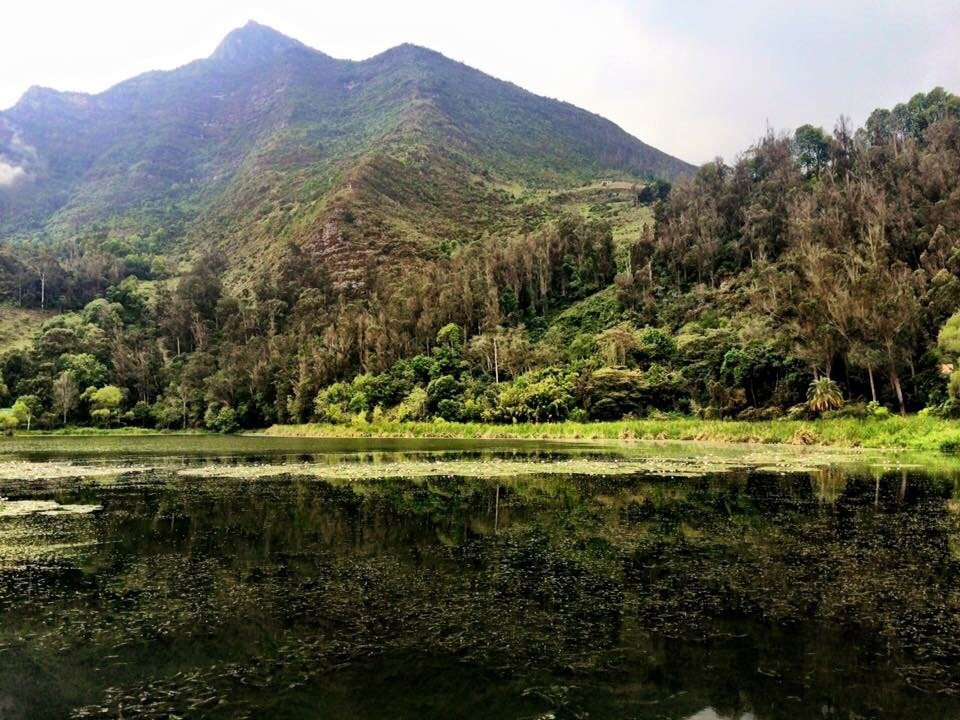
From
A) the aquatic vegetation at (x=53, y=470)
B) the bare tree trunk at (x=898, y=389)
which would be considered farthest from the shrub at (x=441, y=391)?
the bare tree trunk at (x=898, y=389)

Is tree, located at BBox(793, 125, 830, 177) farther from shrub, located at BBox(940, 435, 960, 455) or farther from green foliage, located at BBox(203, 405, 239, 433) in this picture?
green foliage, located at BBox(203, 405, 239, 433)

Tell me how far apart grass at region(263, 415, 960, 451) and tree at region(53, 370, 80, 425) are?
44.1 m

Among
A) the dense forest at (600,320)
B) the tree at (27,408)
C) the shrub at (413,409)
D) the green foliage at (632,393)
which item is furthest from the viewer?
the tree at (27,408)

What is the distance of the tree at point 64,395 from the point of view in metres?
118

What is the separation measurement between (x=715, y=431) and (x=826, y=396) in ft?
33.9

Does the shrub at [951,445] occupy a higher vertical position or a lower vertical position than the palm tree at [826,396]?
lower

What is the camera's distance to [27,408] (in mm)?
112312

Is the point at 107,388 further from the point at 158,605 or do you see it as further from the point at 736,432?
the point at 158,605

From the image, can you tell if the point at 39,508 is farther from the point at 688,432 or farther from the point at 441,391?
the point at 441,391

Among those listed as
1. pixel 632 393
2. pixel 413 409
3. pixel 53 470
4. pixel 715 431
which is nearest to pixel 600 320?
pixel 632 393

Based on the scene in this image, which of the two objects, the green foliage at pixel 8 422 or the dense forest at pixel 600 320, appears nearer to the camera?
the dense forest at pixel 600 320

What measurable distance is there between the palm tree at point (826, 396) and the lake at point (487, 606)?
3450 centimetres

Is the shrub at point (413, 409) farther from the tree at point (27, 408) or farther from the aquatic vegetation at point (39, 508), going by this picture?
the aquatic vegetation at point (39, 508)

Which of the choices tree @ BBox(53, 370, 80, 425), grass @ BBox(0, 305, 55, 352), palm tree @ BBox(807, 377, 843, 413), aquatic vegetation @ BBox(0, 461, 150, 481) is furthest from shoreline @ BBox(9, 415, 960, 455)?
aquatic vegetation @ BBox(0, 461, 150, 481)
